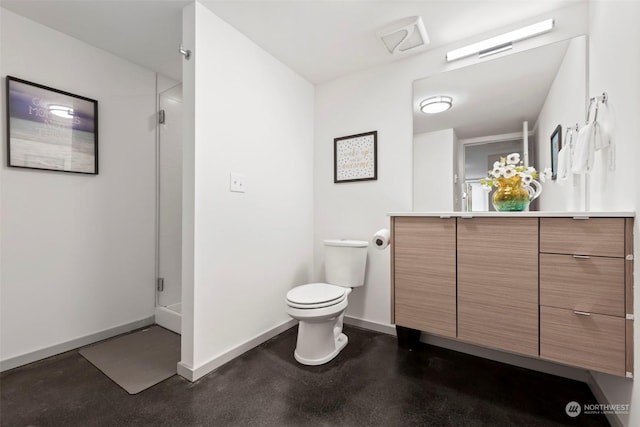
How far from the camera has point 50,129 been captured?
1817 millimetres

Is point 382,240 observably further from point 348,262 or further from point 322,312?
point 322,312

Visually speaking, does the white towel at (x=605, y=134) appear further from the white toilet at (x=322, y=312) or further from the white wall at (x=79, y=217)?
the white wall at (x=79, y=217)

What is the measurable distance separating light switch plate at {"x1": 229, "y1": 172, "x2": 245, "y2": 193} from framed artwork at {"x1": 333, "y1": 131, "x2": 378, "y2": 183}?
0.90 m

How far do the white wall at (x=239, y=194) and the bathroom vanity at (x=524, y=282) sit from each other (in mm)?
948

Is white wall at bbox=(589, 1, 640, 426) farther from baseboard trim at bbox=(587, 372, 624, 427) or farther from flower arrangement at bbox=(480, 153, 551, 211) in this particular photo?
flower arrangement at bbox=(480, 153, 551, 211)

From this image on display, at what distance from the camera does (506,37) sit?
1.75m

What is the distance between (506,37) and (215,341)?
2.65 metres

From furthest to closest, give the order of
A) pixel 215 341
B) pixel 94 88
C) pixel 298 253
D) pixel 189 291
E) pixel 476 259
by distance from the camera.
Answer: pixel 298 253
pixel 94 88
pixel 215 341
pixel 189 291
pixel 476 259

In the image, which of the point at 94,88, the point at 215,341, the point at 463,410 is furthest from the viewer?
the point at 94,88

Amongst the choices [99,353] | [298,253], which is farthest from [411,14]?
[99,353]

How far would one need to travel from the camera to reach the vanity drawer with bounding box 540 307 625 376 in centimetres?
114

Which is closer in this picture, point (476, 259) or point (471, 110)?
point (476, 259)

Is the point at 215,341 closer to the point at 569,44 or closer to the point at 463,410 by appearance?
the point at 463,410

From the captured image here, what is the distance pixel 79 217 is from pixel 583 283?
2.98 meters
